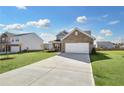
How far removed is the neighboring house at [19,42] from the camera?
108 feet

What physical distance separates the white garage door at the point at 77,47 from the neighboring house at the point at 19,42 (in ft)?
42.6

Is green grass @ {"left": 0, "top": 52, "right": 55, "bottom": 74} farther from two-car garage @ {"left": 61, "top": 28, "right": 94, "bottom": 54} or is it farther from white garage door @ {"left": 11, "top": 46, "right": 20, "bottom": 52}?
white garage door @ {"left": 11, "top": 46, "right": 20, "bottom": 52}

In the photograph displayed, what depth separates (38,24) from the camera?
24.1 m

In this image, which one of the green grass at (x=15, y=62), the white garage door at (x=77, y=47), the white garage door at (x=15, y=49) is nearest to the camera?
the green grass at (x=15, y=62)

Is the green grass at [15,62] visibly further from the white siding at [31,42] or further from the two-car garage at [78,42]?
the white siding at [31,42]

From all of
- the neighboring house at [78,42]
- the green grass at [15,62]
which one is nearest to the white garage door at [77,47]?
the neighboring house at [78,42]

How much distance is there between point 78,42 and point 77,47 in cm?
76

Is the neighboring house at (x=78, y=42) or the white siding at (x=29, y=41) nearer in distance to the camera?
the neighboring house at (x=78, y=42)

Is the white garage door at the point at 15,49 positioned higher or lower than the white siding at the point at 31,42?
lower

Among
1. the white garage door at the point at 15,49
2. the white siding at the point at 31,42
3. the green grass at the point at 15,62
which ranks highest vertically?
the white siding at the point at 31,42

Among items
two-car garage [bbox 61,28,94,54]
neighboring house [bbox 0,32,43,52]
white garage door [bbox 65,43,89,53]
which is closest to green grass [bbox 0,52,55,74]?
white garage door [bbox 65,43,89,53]

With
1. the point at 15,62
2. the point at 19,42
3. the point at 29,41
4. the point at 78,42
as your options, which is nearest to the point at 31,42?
the point at 29,41

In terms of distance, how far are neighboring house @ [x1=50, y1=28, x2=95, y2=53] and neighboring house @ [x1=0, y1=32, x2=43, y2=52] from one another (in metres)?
12.6
